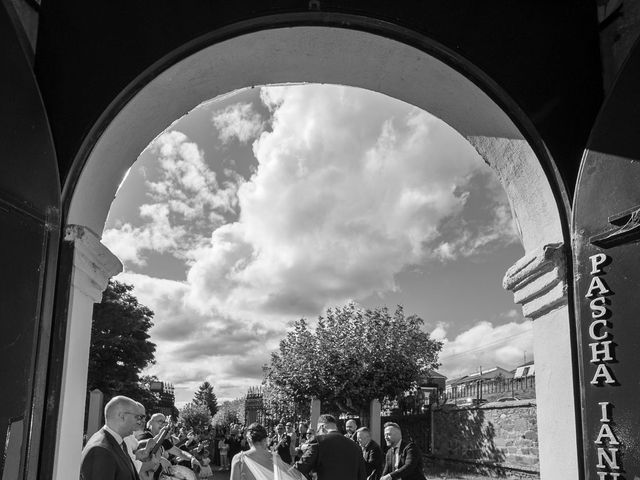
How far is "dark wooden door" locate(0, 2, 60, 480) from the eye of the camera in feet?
7.55

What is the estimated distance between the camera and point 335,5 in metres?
3.27

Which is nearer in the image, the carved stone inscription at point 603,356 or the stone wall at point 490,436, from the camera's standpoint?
the carved stone inscription at point 603,356

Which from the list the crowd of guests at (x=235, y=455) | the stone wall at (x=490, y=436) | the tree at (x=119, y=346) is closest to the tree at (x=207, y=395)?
the tree at (x=119, y=346)

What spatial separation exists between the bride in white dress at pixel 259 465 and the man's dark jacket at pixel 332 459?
0.58m

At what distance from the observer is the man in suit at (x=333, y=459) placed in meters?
6.36

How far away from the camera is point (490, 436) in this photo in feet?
56.7

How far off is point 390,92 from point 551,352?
177 centimetres

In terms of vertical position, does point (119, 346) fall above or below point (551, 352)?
above

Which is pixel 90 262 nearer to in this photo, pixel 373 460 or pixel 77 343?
pixel 77 343

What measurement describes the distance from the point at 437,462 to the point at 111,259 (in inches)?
747

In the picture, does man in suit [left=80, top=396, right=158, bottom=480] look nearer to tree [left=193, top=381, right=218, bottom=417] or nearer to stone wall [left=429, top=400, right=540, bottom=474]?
stone wall [left=429, top=400, right=540, bottom=474]

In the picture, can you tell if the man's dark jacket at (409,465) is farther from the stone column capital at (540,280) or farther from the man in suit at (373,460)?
the stone column capital at (540,280)

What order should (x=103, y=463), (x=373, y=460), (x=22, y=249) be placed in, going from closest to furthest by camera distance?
(x=22, y=249) → (x=103, y=463) → (x=373, y=460)

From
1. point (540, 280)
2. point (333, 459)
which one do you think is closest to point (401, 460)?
point (333, 459)
